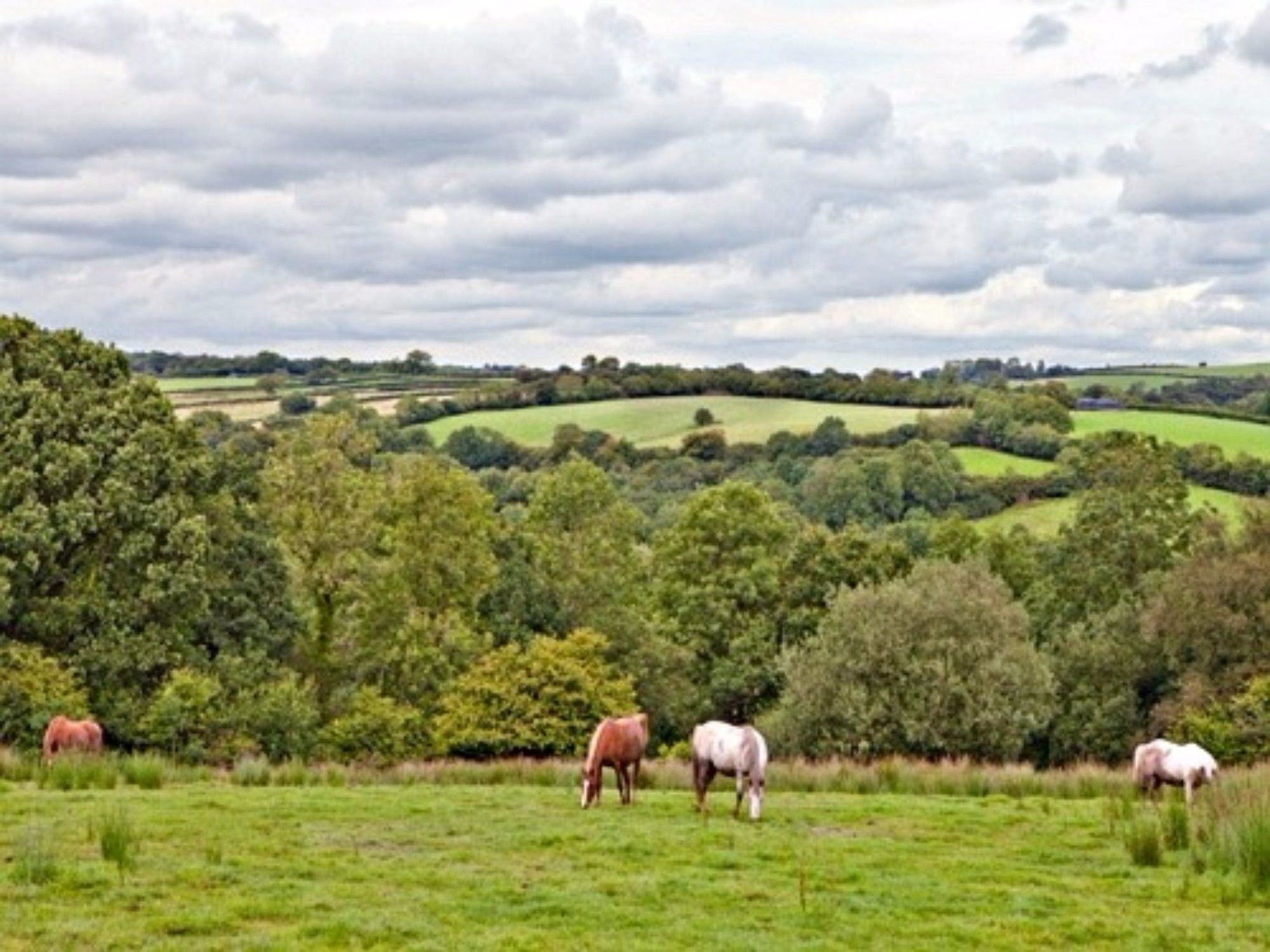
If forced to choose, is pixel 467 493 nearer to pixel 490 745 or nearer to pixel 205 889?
pixel 490 745

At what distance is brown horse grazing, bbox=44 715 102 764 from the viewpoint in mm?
25516

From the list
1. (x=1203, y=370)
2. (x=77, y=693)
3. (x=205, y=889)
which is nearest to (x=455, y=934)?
(x=205, y=889)

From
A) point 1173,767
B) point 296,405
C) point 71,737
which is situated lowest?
point 71,737

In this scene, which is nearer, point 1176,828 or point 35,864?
point 35,864

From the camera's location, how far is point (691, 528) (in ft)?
194

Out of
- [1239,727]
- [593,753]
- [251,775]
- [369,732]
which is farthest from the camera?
[369,732]

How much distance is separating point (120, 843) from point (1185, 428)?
11006 centimetres

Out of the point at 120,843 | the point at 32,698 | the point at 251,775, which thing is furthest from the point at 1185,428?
the point at 120,843

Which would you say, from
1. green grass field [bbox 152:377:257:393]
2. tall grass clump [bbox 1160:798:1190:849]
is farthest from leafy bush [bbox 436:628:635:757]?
green grass field [bbox 152:377:257:393]

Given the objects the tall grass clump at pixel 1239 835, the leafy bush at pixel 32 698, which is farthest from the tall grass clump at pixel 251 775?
the tall grass clump at pixel 1239 835

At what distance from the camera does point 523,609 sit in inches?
2136

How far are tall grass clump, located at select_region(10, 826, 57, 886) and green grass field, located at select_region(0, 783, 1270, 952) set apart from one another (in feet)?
0.32

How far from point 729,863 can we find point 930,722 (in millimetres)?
26980

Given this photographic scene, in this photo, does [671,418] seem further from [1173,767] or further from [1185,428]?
[1173,767]
